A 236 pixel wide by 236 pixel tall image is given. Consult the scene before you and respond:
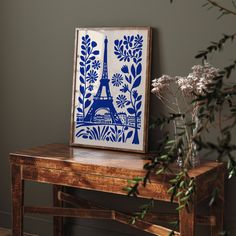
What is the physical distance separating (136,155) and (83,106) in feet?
1.86

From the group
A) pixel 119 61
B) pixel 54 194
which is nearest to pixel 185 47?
pixel 119 61

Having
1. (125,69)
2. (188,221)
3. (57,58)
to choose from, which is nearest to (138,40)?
(125,69)

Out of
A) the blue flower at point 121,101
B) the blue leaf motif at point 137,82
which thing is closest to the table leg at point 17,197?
the blue flower at point 121,101

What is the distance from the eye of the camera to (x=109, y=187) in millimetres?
2859

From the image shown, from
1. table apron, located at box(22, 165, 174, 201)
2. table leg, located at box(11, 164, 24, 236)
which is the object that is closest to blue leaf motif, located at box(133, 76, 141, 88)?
table apron, located at box(22, 165, 174, 201)

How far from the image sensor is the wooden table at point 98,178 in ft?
8.91

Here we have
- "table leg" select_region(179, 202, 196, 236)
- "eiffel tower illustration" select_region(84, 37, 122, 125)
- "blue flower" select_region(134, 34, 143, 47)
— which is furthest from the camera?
"eiffel tower illustration" select_region(84, 37, 122, 125)

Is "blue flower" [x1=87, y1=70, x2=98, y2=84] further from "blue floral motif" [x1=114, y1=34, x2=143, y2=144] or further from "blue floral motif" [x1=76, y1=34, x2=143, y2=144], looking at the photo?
"blue floral motif" [x1=114, y1=34, x2=143, y2=144]

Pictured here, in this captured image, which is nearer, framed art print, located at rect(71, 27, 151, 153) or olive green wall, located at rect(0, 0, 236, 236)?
olive green wall, located at rect(0, 0, 236, 236)

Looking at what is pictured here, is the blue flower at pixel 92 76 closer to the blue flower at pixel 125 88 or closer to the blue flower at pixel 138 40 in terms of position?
the blue flower at pixel 125 88

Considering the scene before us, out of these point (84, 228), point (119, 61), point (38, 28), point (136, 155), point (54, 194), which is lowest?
point (84, 228)

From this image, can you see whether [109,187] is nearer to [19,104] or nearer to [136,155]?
[136,155]

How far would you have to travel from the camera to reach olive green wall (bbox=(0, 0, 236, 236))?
3.15m

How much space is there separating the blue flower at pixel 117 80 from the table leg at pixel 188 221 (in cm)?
108
